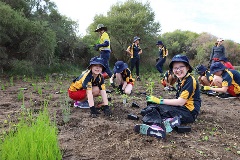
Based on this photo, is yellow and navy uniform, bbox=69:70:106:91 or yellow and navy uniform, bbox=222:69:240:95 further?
yellow and navy uniform, bbox=222:69:240:95

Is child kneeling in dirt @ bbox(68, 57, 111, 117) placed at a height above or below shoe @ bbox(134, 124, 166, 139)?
above

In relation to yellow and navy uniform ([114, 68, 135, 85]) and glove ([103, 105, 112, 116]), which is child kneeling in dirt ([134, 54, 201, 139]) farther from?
yellow and navy uniform ([114, 68, 135, 85])

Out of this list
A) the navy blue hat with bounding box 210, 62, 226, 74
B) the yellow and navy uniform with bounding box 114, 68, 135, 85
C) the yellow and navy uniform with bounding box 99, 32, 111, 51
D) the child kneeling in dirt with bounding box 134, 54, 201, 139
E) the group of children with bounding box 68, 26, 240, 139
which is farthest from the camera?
the yellow and navy uniform with bounding box 99, 32, 111, 51

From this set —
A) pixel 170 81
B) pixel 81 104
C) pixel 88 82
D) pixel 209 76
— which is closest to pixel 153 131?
pixel 88 82

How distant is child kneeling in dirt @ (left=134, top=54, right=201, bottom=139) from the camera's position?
137 inches

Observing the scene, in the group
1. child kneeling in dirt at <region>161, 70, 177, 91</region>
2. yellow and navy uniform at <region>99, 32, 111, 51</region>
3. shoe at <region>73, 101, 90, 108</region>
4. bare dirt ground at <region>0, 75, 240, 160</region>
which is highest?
yellow and navy uniform at <region>99, 32, 111, 51</region>

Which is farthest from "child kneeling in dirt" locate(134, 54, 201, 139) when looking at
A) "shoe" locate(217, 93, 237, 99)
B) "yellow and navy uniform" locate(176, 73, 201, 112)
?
"shoe" locate(217, 93, 237, 99)

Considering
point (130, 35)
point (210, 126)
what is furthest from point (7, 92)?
point (130, 35)

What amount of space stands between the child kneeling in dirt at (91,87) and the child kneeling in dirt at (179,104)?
958 mm

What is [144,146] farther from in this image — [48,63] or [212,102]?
[48,63]

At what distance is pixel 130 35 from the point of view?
17.5 meters

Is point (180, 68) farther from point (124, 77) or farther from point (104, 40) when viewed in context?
point (104, 40)

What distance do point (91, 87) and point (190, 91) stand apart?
164 centimetres

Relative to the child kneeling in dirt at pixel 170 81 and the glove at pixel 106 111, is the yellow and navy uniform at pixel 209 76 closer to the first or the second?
the child kneeling in dirt at pixel 170 81
